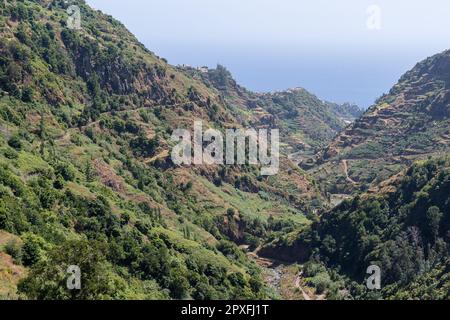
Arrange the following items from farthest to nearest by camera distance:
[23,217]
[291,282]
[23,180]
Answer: [291,282] < [23,180] < [23,217]

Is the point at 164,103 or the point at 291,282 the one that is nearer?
the point at 291,282

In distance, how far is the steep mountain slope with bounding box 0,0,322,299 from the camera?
48.9 metres

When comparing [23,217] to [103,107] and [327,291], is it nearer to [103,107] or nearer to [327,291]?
[327,291]

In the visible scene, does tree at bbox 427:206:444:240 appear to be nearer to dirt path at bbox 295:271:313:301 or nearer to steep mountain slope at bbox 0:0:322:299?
dirt path at bbox 295:271:313:301

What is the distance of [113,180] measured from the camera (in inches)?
3516

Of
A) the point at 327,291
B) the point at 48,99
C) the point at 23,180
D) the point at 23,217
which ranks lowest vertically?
the point at 327,291

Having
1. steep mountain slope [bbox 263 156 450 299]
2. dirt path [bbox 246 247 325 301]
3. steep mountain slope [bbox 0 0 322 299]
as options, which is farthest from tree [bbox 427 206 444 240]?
steep mountain slope [bbox 0 0 322 299]

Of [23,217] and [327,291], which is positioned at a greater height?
[23,217]

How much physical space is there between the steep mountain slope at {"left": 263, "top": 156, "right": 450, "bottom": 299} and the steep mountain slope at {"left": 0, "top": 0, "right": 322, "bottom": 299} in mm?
10750

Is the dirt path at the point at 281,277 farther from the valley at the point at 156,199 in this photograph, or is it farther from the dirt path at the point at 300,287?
the valley at the point at 156,199
